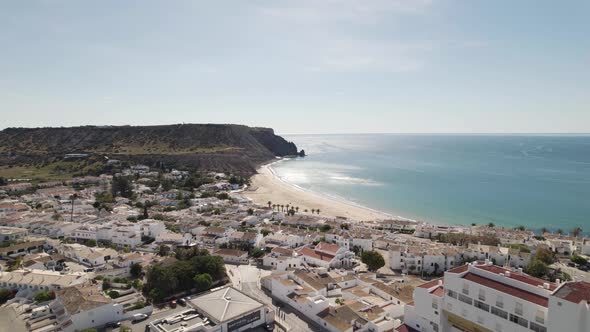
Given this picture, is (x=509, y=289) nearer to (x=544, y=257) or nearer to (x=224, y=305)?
(x=224, y=305)

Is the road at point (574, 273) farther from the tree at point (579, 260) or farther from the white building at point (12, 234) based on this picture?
the white building at point (12, 234)

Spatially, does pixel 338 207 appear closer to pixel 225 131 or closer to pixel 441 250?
pixel 441 250

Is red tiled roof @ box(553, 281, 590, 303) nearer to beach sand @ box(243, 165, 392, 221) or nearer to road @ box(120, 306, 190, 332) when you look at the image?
road @ box(120, 306, 190, 332)

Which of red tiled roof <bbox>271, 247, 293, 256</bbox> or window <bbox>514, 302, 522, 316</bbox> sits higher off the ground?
window <bbox>514, 302, 522, 316</bbox>

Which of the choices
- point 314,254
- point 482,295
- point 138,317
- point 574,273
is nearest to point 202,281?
point 138,317

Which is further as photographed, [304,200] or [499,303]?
[304,200]

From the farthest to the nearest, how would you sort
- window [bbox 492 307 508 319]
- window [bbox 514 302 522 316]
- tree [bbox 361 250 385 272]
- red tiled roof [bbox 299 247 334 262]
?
1. red tiled roof [bbox 299 247 334 262]
2. tree [bbox 361 250 385 272]
3. window [bbox 492 307 508 319]
4. window [bbox 514 302 522 316]

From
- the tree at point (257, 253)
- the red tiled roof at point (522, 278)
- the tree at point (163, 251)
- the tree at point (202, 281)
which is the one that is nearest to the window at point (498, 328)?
the red tiled roof at point (522, 278)

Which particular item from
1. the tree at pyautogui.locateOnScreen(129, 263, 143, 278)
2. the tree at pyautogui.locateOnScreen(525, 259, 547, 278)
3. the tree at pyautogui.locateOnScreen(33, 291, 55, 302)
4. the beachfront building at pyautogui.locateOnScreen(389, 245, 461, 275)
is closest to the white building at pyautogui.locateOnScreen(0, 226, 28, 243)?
the tree at pyautogui.locateOnScreen(129, 263, 143, 278)
